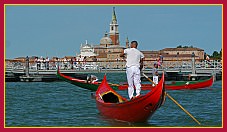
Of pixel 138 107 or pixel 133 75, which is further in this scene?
pixel 133 75

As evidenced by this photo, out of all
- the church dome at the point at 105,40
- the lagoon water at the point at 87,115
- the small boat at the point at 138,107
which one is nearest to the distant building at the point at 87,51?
the church dome at the point at 105,40

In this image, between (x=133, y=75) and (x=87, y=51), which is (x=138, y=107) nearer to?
(x=133, y=75)

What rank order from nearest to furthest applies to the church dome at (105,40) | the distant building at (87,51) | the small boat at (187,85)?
the small boat at (187,85) → the distant building at (87,51) → the church dome at (105,40)

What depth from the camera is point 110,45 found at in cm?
12656

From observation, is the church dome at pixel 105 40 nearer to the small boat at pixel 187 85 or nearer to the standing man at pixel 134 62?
the small boat at pixel 187 85

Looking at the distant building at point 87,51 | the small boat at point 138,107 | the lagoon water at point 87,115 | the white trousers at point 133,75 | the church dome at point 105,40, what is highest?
the church dome at point 105,40

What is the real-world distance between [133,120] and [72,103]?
534 cm

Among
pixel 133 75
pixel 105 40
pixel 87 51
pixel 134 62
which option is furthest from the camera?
pixel 105 40

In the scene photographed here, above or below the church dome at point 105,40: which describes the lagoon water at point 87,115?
below

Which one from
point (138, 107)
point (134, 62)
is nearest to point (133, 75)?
point (134, 62)

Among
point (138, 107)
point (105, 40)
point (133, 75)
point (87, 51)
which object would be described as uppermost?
point (105, 40)

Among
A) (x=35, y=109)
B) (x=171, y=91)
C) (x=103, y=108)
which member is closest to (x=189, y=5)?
(x=103, y=108)

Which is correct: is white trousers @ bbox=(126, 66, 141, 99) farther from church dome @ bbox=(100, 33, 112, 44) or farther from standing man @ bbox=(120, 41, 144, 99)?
church dome @ bbox=(100, 33, 112, 44)

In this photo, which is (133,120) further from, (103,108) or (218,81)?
(218,81)
